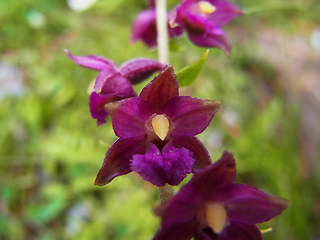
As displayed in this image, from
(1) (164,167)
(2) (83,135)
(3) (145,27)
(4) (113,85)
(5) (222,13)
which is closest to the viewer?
(1) (164,167)

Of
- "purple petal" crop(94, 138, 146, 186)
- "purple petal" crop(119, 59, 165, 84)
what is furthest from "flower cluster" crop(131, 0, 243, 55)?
"purple petal" crop(94, 138, 146, 186)

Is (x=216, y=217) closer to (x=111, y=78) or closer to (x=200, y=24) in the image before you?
(x=111, y=78)

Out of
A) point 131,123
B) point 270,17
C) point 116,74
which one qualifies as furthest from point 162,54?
point 270,17

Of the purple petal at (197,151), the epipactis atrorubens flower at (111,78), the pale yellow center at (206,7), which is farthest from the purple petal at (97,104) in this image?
the pale yellow center at (206,7)

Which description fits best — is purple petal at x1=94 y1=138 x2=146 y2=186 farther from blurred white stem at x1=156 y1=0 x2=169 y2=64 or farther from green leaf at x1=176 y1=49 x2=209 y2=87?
blurred white stem at x1=156 y1=0 x2=169 y2=64

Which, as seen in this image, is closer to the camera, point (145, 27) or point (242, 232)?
point (242, 232)

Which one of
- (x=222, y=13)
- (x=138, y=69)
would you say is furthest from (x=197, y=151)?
(x=222, y=13)

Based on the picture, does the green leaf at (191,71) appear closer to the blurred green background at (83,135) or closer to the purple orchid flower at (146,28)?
the purple orchid flower at (146,28)
